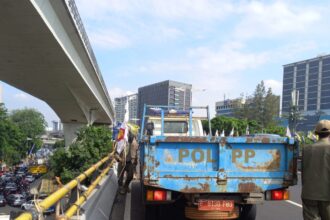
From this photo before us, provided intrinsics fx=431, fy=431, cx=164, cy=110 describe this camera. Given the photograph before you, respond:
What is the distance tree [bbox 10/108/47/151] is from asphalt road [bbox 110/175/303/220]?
112498 mm

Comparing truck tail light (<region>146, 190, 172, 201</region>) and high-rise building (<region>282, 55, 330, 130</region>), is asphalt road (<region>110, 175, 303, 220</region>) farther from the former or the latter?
high-rise building (<region>282, 55, 330, 130</region>)

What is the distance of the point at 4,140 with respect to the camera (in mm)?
78875

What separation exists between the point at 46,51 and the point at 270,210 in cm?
1249

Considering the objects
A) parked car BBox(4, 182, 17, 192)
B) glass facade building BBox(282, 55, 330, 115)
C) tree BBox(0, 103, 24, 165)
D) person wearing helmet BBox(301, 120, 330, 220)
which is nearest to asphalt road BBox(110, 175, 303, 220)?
person wearing helmet BBox(301, 120, 330, 220)

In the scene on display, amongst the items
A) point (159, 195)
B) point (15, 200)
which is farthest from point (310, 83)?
point (159, 195)

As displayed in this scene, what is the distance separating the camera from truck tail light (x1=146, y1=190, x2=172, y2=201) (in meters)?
6.07

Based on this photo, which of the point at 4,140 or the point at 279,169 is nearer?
the point at 279,169

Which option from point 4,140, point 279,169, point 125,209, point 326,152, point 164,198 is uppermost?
point 326,152

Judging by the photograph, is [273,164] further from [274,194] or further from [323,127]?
[323,127]

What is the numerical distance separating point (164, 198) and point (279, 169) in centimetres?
170

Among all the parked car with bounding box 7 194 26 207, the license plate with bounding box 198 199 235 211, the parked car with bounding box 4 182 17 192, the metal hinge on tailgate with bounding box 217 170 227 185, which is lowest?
the parked car with bounding box 4 182 17 192

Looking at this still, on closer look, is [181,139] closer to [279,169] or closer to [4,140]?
[279,169]

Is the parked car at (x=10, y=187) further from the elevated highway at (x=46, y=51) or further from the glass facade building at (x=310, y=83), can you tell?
the glass facade building at (x=310, y=83)

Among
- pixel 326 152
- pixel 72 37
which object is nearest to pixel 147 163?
pixel 326 152
